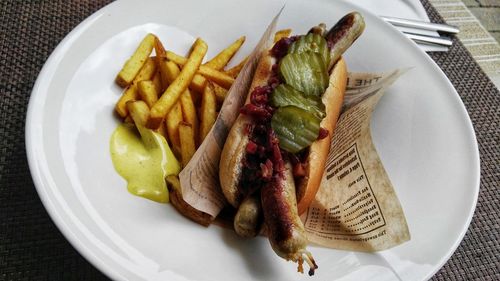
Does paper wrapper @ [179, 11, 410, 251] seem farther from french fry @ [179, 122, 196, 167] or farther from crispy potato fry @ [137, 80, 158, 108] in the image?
crispy potato fry @ [137, 80, 158, 108]

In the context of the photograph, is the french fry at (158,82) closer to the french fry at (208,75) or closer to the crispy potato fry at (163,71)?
the crispy potato fry at (163,71)

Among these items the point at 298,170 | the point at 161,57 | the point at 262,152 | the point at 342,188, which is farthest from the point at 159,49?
the point at 342,188

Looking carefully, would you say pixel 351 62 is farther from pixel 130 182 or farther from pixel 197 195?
pixel 130 182

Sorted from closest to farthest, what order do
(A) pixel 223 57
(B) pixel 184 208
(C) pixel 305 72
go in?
(B) pixel 184 208 < (C) pixel 305 72 < (A) pixel 223 57

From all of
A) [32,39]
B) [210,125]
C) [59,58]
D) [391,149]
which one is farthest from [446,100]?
[32,39]

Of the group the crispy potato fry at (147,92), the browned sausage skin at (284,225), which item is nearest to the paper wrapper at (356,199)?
the browned sausage skin at (284,225)

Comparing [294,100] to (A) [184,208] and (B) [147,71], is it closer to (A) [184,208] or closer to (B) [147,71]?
(A) [184,208]

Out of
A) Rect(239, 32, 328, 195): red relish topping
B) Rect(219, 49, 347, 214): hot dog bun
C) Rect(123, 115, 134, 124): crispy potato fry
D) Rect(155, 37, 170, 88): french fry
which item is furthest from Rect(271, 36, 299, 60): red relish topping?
Rect(123, 115, 134, 124): crispy potato fry
